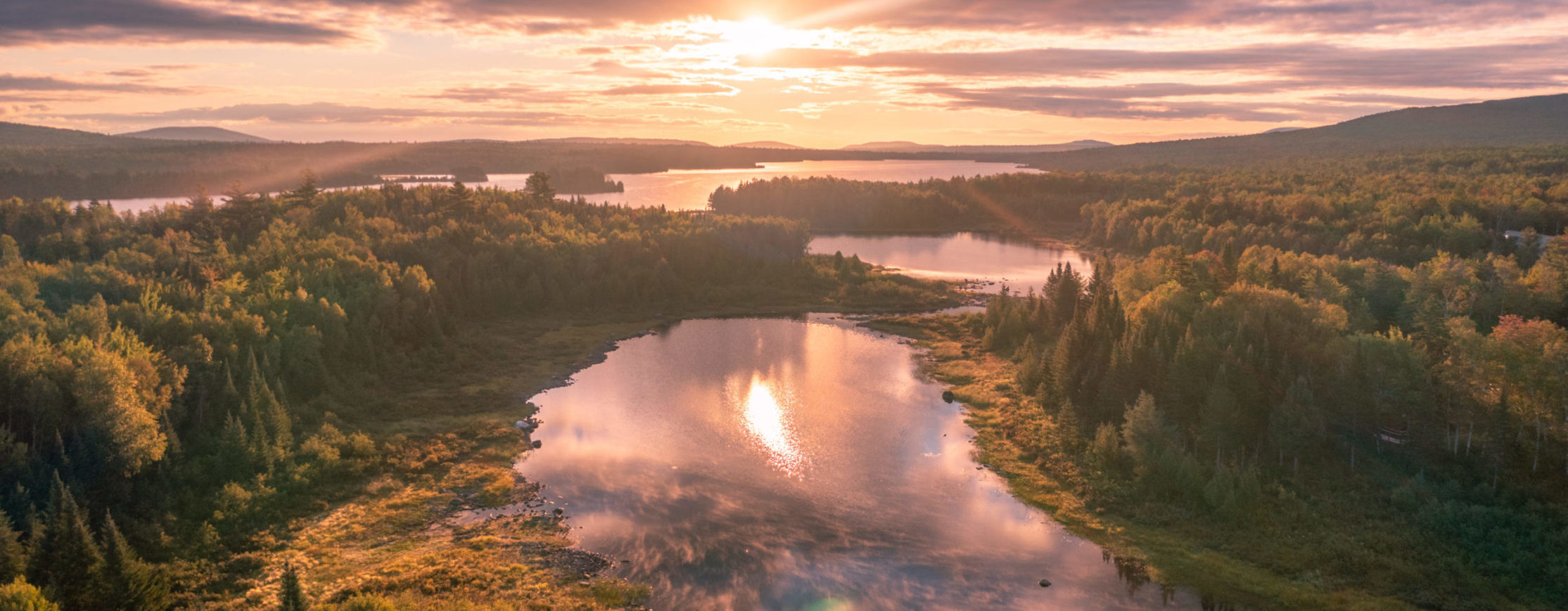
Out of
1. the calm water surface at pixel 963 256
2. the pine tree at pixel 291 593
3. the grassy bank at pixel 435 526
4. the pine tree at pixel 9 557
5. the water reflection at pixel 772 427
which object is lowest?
the grassy bank at pixel 435 526

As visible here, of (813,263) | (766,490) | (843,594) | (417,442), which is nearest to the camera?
(843,594)

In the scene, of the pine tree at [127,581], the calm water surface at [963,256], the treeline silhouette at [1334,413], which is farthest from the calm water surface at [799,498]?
the calm water surface at [963,256]

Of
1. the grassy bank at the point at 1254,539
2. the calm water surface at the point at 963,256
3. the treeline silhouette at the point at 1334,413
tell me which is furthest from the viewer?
the calm water surface at the point at 963,256

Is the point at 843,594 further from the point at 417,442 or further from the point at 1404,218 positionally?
→ the point at 1404,218

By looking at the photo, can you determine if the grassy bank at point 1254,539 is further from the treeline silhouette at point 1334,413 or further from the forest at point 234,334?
the forest at point 234,334

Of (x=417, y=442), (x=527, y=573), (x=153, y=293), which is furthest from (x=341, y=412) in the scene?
(x=527, y=573)

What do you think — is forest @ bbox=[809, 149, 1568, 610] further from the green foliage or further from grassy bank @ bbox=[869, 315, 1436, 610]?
the green foliage

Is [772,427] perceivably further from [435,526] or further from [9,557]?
[9,557]

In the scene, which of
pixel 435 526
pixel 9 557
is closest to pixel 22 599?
pixel 9 557

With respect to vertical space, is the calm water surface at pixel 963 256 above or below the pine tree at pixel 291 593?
above
